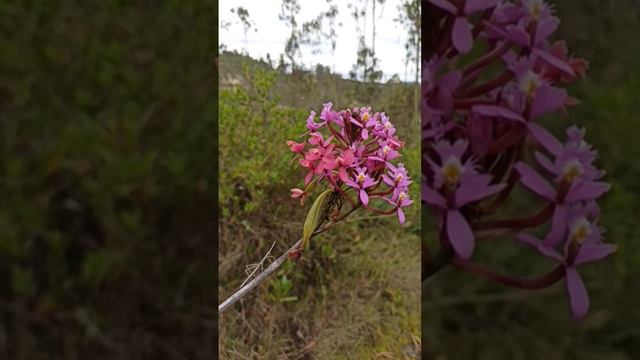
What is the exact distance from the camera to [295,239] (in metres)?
0.78

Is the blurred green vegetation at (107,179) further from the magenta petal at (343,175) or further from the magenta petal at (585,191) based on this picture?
the magenta petal at (585,191)

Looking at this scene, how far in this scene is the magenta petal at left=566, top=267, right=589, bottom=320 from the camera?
74 centimetres

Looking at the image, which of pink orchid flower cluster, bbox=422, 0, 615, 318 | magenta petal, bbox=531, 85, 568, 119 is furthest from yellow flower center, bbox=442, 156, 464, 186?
magenta petal, bbox=531, 85, 568, 119

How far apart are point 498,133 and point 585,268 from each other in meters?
0.21

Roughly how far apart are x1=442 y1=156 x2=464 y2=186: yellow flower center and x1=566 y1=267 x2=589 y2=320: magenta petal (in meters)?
0.18

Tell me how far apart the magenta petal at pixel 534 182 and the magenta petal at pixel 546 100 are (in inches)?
2.3

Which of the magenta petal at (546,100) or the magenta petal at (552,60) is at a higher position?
the magenta petal at (552,60)

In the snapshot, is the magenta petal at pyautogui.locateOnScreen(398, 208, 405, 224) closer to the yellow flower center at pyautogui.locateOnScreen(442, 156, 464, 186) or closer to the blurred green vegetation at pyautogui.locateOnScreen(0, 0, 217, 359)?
Result: the yellow flower center at pyautogui.locateOnScreen(442, 156, 464, 186)

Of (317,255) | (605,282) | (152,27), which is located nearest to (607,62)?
(605,282)

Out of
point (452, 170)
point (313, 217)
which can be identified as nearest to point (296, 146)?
point (313, 217)

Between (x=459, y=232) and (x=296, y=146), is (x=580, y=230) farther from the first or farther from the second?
(x=296, y=146)

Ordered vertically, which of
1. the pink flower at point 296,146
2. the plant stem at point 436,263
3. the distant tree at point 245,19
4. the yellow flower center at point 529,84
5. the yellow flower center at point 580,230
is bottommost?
the plant stem at point 436,263

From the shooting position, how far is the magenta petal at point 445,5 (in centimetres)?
69

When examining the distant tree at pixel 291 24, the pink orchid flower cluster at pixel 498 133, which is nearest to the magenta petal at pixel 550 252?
the pink orchid flower cluster at pixel 498 133
